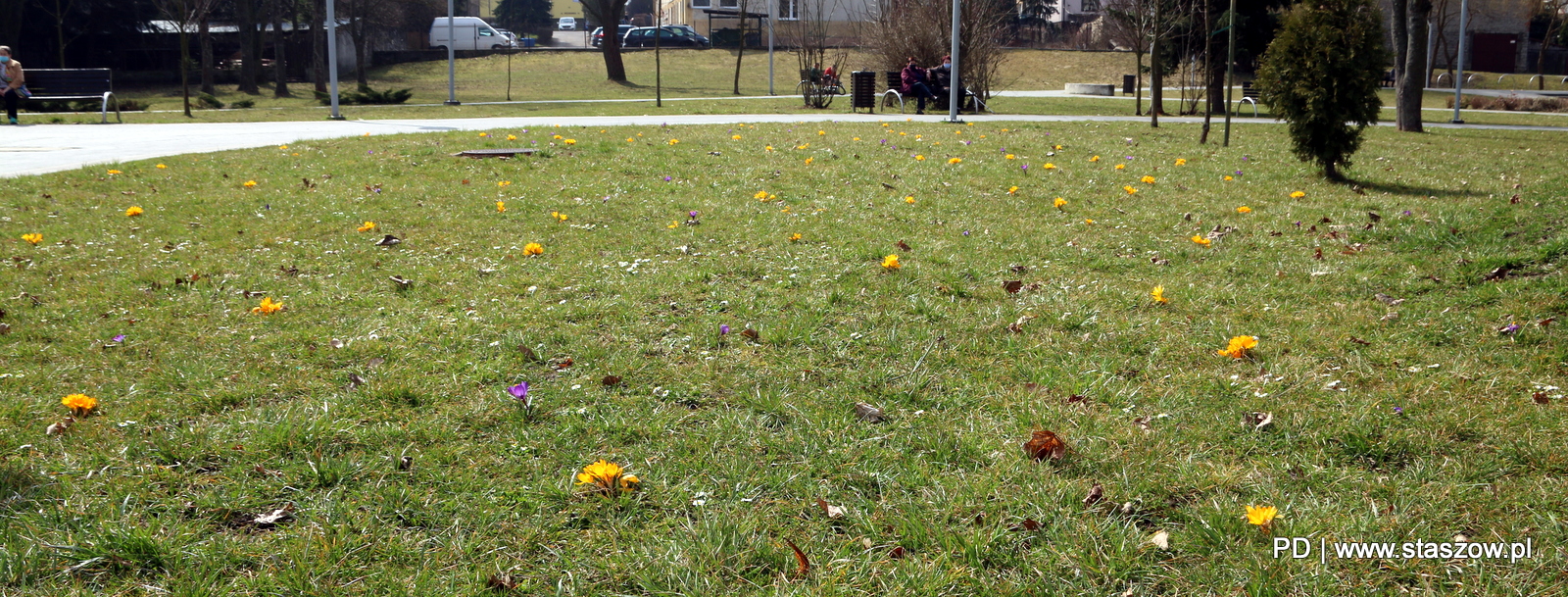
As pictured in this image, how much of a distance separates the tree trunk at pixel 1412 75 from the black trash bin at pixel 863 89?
9.90 meters

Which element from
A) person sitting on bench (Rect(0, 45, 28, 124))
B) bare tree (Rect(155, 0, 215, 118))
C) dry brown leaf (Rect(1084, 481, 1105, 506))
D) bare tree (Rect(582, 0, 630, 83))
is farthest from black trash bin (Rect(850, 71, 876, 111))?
bare tree (Rect(582, 0, 630, 83))

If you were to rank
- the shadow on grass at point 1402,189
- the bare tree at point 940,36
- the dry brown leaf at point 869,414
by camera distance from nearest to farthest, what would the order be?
the dry brown leaf at point 869,414 → the shadow on grass at point 1402,189 → the bare tree at point 940,36

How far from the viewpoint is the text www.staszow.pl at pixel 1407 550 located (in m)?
2.24

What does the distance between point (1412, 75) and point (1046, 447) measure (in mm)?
17970

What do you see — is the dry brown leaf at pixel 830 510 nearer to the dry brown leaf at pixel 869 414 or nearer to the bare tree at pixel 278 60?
the dry brown leaf at pixel 869 414

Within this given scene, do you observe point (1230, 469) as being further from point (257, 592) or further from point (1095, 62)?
point (1095, 62)

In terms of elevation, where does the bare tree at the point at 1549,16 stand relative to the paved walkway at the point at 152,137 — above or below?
above

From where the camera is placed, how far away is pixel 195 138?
13062 millimetres

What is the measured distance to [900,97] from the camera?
68.1ft

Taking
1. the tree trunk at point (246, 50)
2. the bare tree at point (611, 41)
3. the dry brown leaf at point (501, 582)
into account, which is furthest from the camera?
the bare tree at point (611, 41)

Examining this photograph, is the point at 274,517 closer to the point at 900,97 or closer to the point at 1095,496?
the point at 1095,496

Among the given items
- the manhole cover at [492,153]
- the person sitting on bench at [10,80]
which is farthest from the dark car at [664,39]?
the manhole cover at [492,153]

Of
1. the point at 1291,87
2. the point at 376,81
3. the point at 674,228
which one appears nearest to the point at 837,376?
the point at 674,228

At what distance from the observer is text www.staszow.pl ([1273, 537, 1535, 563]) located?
7.35ft
